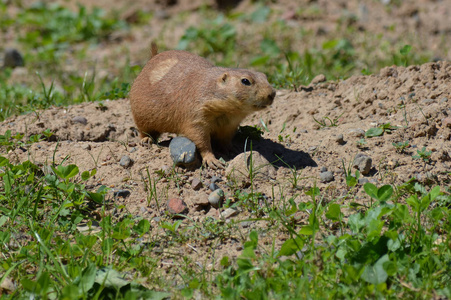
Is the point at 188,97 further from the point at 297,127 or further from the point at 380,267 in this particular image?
the point at 380,267

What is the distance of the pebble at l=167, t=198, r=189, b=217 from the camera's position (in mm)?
3811

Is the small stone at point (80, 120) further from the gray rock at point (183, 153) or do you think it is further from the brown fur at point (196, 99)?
the gray rock at point (183, 153)

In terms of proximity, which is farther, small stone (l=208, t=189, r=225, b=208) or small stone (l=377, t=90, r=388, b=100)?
small stone (l=377, t=90, r=388, b=100)

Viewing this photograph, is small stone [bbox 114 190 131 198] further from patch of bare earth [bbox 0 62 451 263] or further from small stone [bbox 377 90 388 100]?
small stone [bbox 377 90 388 100]

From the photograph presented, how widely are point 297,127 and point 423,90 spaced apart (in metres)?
1.24

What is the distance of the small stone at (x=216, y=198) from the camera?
3834mm

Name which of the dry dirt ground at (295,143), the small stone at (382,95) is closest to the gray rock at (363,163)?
the dry dirt ground at (295,143)

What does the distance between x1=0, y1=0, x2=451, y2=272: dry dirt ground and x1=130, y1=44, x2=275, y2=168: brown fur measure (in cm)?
25

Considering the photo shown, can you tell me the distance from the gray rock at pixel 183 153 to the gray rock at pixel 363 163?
4.37ft

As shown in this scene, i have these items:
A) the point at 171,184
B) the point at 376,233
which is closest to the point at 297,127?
the point at 171,184

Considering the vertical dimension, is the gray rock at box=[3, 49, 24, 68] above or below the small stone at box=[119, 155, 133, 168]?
below

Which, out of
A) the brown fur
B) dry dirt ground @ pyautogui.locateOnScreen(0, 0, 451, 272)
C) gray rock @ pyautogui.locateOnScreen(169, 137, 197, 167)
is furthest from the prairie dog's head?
gray rock @ pyautogui.locateOnScreen(169, 137, 197, 167)

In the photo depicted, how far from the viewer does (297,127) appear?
5055mm

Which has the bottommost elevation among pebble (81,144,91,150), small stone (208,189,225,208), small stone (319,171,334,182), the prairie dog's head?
pebble (81,144,91,150)
